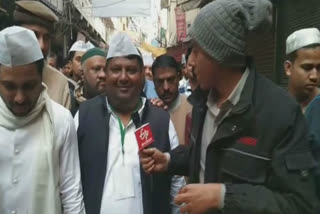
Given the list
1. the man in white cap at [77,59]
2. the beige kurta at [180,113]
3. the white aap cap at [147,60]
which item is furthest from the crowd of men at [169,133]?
the white aap cap at [147,60]

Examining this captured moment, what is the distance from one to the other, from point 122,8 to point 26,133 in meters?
9.43

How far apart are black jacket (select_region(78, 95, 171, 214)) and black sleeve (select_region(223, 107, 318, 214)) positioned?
1.10m

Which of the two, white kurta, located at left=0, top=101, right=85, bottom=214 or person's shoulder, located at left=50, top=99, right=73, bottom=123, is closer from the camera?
white kurta, located at left=0, top=101, right=85, bottom=214

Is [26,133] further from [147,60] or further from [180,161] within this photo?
[147,60]

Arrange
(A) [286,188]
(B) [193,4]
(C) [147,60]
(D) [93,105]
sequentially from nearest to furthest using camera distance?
1. (A) [286,188]
2. (D) [93,105]
3. (C) [147,60]
4. (B) [193,4]

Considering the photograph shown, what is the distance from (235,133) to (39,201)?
107cm

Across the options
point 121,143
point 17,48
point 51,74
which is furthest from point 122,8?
point 17,48

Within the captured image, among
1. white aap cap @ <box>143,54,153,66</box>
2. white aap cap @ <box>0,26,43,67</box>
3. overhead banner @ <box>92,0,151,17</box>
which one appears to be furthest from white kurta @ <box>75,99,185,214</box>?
overhead banner @ <box>92,0,151,17</box>

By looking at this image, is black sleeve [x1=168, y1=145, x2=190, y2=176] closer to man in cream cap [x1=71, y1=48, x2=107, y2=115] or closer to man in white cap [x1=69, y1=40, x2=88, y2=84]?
man in cream cap [x1=71, y1=48, x2=107, y2=115]

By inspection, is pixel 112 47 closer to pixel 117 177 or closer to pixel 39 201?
pixel 117 177

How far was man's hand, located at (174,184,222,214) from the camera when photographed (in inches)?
61.8

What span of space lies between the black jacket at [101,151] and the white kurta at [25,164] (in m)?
0.32

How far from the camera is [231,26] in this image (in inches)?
64.8

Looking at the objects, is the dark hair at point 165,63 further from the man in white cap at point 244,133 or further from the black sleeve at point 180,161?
the man in white cap at point 244,133
